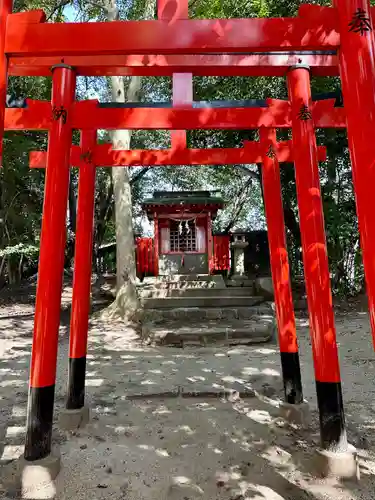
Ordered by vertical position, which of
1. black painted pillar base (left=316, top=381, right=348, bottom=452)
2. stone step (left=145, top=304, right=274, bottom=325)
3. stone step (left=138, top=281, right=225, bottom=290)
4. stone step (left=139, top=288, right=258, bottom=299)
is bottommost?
black painted pillar base (left=316, top=381, right=348, bottom=452)

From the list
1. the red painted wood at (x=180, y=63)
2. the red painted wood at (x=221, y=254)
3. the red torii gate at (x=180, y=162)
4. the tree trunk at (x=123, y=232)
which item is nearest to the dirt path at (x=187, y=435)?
the red torii gate at (x=180, y=162)

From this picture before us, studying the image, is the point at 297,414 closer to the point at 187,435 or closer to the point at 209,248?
the point at 187,435

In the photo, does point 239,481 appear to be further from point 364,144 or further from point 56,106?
point 56,106

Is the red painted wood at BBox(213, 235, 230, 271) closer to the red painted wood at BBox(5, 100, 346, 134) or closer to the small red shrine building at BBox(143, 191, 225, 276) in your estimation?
the small red shrine building at BBox(143, 191, 225, 276)

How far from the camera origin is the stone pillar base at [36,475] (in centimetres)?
260

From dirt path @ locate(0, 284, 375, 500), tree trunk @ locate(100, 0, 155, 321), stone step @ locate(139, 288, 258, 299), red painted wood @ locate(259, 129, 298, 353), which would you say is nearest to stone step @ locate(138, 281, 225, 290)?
stone step @ locate(139, 288, 258, 299)

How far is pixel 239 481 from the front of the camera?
8.95 feet

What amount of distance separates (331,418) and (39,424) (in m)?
2.20

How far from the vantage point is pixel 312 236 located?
9.95 feet

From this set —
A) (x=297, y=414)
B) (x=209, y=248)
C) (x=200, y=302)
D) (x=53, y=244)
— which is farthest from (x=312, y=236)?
(x=209, y=248)

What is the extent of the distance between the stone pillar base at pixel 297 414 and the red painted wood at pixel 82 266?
2.23 metres

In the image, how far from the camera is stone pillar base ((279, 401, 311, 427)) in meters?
3.78

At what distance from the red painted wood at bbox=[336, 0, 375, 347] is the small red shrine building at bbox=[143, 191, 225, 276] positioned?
11695 mm

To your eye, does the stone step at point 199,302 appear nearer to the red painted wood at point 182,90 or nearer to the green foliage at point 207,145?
the green foliage at point 207,145
